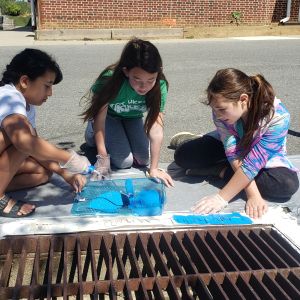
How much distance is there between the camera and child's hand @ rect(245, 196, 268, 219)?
9.28 ft

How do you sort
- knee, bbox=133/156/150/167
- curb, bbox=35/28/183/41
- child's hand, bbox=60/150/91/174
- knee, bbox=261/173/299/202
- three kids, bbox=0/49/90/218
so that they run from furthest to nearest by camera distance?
curb, bbox=35/28/183/41, knee, bbox=133/156/150/167, knee, bbox=261/173/299/202, child's hand, bbox=60/150/91/174, three kids, bbox=0/49/90/218

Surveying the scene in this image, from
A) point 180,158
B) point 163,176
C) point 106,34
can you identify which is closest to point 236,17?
point 106,34

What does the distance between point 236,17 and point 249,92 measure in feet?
45.3

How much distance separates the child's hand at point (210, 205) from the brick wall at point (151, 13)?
12.3 meters

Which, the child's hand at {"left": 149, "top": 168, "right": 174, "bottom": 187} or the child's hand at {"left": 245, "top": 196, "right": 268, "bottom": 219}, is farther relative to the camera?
the child's hand at {"left": 149, "top": 168, "right": 174, "bottom": 187}

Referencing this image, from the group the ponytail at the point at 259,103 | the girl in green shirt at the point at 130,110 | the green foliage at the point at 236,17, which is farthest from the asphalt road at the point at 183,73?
the green foliage at the point at 236,17

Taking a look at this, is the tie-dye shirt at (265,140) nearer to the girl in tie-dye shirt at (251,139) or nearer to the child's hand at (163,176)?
the girl in tie-dye shirt at (251,139)

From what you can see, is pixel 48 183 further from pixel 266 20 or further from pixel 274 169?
pixel 266 20

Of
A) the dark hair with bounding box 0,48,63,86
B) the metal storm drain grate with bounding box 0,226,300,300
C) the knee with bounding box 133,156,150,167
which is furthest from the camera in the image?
the knee with bounding box 133,156,150,167

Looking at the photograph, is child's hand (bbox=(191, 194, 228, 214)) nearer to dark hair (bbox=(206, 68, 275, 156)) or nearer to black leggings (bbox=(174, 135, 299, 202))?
black leggings (bbox=(174, 135, 299, 202))

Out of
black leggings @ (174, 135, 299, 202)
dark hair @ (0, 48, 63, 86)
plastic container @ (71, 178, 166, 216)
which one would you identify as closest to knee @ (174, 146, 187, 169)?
black leggings @ (174, 135, 299, 202)

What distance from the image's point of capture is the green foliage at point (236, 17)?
15672 millimetres

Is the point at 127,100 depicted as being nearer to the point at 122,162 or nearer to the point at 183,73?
the point at 122,162

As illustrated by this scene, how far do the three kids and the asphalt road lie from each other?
1.47m
